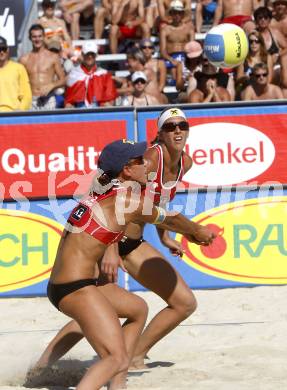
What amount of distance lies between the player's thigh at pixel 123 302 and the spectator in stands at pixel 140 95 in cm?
511

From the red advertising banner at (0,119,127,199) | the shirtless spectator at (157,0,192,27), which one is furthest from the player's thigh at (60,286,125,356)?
the shirtless spectator at (157,0,192,27)

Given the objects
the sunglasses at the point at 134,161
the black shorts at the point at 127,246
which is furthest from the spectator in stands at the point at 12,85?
the sunglasses at the point at 134,161

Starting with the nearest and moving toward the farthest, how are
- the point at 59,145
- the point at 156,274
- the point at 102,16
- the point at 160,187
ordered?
the point at 156,274 → the point at 160,187 → the point at 59,145 → the point at 102,16

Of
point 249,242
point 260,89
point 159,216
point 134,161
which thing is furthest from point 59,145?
point 159,216

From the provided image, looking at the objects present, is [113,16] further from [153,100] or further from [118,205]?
[118,205]

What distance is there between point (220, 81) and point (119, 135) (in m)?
2.23

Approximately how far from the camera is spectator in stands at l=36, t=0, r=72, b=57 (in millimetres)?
12234

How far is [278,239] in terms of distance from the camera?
29.5 feet

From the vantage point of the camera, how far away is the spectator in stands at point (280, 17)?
39.2ft

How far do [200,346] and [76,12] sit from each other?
23.2ft

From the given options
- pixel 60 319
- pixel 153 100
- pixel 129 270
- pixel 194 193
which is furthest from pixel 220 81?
pixel 129 270

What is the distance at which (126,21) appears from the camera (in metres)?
12.7

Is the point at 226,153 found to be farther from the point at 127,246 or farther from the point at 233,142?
the point at 127,246

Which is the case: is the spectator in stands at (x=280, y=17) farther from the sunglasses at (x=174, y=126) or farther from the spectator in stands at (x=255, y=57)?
the sunglasses at (x=174, y=126)
